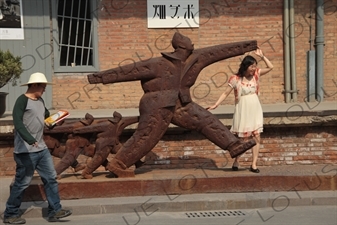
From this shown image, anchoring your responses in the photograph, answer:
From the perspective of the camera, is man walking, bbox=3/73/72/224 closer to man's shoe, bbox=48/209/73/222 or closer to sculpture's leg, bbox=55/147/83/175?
man's shoe, bbox=48/209/73/222

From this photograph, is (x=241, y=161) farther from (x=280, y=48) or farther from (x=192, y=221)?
(x=280, y=48)

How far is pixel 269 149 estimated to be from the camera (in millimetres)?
9688

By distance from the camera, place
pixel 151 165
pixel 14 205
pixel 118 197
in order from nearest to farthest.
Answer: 1. pixel 14 205
2. pixel 118 197
3. pixel 151 165

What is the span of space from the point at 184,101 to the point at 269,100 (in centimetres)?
628

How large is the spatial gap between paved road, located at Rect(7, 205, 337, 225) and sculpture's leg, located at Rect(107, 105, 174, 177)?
771mm

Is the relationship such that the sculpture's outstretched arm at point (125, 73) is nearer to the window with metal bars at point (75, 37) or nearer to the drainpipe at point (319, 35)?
the window with metal bars at point (75, 37)

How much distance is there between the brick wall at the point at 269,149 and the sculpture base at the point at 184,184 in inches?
61.8

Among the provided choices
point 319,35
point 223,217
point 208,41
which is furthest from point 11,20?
point 223,217

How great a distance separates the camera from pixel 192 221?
690 cm

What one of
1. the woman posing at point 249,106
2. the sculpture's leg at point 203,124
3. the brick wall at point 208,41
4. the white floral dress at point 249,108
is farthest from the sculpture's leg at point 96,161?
the brick wall at point 208,41

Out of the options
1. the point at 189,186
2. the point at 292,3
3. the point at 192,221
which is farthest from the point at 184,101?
the point at 292,3

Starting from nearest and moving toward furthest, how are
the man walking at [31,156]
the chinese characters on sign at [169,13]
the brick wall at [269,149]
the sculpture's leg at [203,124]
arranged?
the man walking at [31,156] < the sculpture's leg at [203,124] < the brick wall at [269,149] < the chinese characters on sign at [169,13]

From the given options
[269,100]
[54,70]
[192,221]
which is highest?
[54,70]

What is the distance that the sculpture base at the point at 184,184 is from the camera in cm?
754
